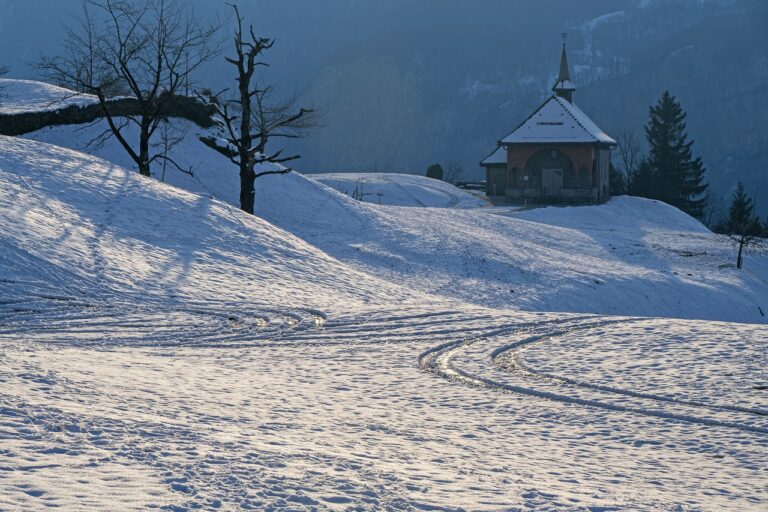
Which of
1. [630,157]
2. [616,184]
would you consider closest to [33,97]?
[616,184]

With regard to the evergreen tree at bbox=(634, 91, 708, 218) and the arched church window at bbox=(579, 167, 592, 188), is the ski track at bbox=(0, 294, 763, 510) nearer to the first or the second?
the arched church window at bbox=(579, 167, 592, 188)

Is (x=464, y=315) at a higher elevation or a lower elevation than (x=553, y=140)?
lower

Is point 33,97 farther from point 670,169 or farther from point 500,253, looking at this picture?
point 670,169

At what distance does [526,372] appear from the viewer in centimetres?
1499

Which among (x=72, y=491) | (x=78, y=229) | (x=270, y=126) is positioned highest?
(x=270, y=126)

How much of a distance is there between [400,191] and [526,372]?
47.2 m

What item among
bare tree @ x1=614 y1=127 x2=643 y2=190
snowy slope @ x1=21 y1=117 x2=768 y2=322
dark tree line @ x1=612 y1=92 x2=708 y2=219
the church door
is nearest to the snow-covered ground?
snowy slope @ x1=21 y1=117 x2=768 y2=322

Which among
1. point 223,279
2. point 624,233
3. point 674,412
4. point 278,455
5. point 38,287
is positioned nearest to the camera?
point 278,455

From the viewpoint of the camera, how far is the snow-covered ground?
Result: 8.95 metres

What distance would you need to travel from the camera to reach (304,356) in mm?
15828

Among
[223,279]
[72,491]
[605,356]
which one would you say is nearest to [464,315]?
[605,356]

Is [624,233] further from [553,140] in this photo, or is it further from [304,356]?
[304,356]

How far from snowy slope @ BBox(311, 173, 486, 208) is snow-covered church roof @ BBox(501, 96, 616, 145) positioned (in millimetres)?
5332

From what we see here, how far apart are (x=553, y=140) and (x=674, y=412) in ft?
173
